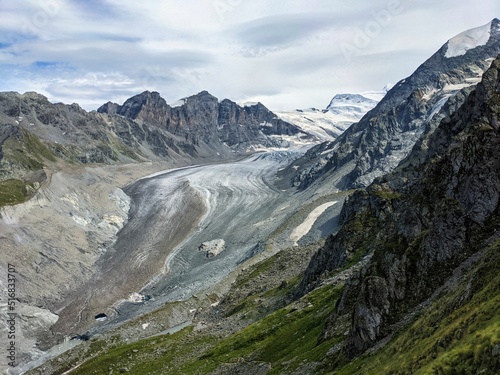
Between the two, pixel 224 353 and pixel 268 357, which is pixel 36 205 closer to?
pixel 224 353

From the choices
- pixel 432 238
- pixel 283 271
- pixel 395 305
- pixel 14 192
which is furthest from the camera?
pixel 14 192

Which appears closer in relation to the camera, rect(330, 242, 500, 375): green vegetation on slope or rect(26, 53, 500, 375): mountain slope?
rect(330, 242, 500, 375): green vegetation on slope

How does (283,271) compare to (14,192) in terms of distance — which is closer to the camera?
(283,271)

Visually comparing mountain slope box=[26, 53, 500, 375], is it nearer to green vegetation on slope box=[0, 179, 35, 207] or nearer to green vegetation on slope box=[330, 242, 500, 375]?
green vegetation on slope box=[330, 242, 500, 375]

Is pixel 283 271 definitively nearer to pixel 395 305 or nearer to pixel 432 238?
pixel 432 238

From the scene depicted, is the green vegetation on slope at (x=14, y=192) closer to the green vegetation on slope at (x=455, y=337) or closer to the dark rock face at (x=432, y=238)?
the dark rock face at (x=432, y=238)

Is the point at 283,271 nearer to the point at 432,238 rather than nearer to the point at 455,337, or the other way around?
the point at 432,238

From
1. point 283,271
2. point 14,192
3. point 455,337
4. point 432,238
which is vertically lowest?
point 283,271

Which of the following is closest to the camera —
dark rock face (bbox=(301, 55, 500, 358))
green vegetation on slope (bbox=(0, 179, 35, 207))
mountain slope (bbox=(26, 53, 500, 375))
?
mountain slope (bbox=(26, 53, 500, 375))

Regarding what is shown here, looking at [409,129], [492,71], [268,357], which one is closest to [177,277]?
[268,357]


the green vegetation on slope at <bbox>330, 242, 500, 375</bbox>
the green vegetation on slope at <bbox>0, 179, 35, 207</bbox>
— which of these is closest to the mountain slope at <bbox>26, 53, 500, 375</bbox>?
the green vegetation on slope at <bbox>330, 242, 500, 375</bbox>

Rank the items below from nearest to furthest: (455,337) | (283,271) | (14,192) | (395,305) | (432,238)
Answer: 1. (455,337)
2. (395,305)
3. (432,238)
4. (283,271)
5. (14,192)

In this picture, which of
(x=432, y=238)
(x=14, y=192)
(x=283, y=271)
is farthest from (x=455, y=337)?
(x=14, y=192)

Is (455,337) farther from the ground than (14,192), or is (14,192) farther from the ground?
(14,192)
